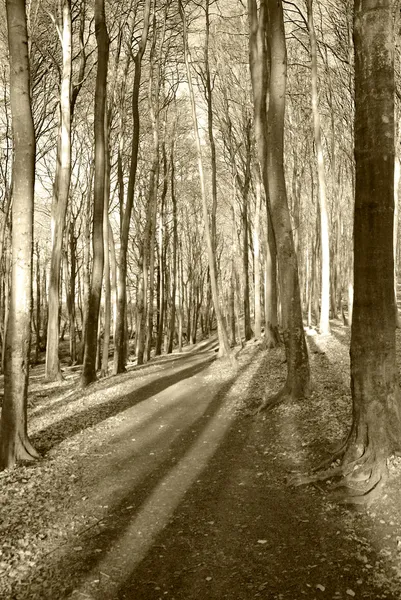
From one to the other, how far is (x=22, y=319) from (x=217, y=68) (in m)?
16.1

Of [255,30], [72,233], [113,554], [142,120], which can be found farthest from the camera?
[72,233]

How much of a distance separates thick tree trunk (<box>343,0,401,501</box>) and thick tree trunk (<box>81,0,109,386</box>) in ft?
26.1

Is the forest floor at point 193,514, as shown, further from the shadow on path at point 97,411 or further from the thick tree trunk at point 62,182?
the thick tree trunk at point 62,182

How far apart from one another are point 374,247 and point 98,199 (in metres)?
8.49

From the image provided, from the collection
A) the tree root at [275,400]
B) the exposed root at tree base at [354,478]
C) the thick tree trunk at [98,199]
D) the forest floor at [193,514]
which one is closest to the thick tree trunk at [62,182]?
the thick tree trunk at [98,199]

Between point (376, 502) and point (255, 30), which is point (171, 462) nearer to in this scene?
point (376, 502)

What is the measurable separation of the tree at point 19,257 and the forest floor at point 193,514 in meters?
0.58

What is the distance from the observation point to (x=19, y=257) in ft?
20.5

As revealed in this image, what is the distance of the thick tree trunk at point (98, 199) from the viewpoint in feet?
39.0

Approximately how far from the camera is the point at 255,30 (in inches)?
462

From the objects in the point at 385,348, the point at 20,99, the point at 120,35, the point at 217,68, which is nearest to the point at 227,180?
the point at 217,68

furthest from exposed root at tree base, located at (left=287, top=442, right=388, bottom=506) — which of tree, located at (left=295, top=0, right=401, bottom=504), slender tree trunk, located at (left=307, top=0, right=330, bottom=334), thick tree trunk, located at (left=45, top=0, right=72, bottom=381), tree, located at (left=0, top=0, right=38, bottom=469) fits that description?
thick tree trunk, located at (left=45, top=0, right=72, bottom=381)

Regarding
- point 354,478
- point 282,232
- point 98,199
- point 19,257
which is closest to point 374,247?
point 354,478

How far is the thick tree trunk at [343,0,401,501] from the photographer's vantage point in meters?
4.66
